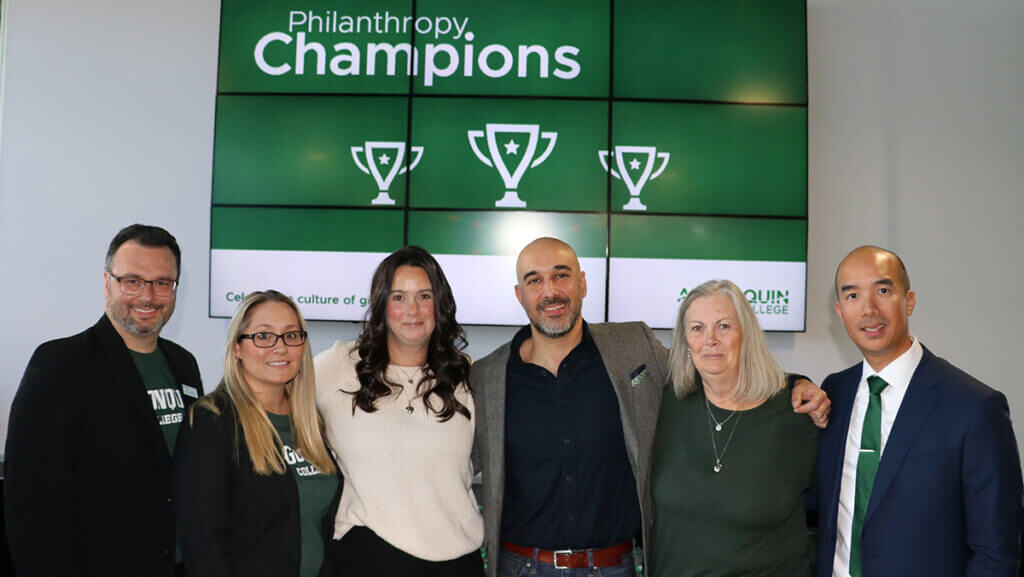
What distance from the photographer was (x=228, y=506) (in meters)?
1.99

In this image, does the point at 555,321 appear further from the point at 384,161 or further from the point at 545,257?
the point at 384,161

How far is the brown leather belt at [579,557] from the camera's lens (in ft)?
7.66

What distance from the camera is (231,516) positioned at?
2.01 metres

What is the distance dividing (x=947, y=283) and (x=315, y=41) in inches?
155

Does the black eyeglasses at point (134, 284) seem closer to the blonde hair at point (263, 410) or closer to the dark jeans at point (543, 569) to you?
the blonde hair at point (263, 410)

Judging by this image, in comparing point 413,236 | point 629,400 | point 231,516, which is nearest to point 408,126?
point 413,236

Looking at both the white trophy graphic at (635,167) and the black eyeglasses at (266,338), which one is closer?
the black eyeglasses at (266,338)

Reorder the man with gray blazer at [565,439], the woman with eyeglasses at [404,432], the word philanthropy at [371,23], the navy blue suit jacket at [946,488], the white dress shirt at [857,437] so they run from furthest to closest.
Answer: the word philanthropy at [371,23], the man with gray blazer at [565,439], the woman with eyeglasses at [404,432], the white dress shirt at [857,437], the navy blue suit jacket at [946,488]

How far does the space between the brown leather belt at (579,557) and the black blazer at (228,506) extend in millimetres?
722

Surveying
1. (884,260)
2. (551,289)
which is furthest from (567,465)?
(884,260)

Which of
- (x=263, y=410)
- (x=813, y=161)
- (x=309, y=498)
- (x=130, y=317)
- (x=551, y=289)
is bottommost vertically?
(x=309, y=498)

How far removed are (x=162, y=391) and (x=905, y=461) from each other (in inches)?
82.4

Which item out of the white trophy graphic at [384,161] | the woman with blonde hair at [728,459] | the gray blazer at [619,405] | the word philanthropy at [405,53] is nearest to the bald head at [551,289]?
the gray blazer at [619,405]

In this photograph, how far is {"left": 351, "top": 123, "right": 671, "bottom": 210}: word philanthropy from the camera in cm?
441
